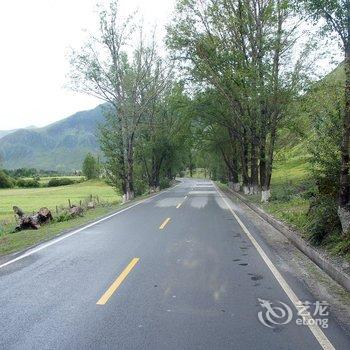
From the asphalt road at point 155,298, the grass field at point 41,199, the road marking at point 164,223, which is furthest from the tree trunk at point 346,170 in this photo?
the grass field at point 41,199

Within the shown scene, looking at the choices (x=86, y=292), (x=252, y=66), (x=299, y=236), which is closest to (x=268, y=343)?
(x=86, y=292)

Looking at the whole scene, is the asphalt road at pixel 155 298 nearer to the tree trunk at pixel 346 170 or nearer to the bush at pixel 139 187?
the tree trunk at pixel 346 170

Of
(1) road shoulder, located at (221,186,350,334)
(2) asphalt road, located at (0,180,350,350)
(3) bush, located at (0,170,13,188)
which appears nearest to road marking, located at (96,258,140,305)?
(2) asphalt road, located at (0,180,350,350)

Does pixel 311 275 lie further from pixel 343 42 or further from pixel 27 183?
pixel 27 183

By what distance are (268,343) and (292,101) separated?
20.3 meters

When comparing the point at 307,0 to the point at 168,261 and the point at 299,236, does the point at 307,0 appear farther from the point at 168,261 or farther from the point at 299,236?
the point at 168,261

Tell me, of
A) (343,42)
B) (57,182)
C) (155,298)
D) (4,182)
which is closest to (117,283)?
(155,298)

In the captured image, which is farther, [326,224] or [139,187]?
[139,187]

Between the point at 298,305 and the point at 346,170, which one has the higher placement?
the point at 346,170

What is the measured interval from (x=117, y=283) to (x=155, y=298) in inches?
44.8

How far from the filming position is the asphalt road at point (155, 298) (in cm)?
509

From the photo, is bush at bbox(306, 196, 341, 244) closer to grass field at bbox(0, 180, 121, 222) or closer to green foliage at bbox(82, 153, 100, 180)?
grass field at bbox(0, 180, 121, 222)

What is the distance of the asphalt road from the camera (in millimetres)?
5086

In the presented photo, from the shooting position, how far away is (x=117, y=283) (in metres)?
7.53
